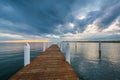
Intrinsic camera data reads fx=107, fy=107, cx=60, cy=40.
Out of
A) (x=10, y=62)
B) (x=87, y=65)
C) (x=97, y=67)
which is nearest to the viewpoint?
(x=97, y=67)

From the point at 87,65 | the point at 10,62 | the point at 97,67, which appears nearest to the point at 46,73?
the point at 97,67

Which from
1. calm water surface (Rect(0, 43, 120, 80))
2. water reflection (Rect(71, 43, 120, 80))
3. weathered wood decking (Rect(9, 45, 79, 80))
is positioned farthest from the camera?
calm water surface (Rect(0, 43, 120, 80))

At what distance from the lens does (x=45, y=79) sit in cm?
462

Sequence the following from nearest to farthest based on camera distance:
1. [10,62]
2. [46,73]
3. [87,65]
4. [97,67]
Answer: [46,73] → [97,67] → [87,65] → [10,62]

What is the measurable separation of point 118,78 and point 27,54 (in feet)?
34.0

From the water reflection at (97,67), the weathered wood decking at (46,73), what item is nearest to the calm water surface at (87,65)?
the water reflection at (97,67)

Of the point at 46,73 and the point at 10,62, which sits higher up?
the point at 46,73

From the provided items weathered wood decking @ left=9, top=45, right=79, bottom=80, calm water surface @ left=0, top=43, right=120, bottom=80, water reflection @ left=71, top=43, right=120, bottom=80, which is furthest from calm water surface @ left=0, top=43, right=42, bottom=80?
water reflection @ left=71, top=43, right=120, bottom=80

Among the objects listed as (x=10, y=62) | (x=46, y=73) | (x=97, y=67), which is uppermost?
(x=46, y=73)

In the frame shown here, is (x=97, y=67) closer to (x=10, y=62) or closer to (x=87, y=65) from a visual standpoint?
(x=87, y=65)

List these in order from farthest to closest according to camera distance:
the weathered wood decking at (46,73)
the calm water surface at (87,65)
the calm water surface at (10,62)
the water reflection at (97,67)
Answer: the calm water surface at (10,62), the calm water surface at (87,65), the water reflection at (97,67), the weathered wood decking at (46,73)

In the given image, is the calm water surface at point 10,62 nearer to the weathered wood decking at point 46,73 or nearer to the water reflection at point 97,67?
the weathered wood decking at point 46,73

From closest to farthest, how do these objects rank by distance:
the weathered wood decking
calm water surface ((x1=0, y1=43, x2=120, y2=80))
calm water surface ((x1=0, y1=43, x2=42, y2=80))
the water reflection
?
the weathered wood decking < the water reflection < calm water surface ((x1=0, y1=43, x2=120, y2=80)) < calm water surface ((x1=0, y1=43, x2=42, y2=80))

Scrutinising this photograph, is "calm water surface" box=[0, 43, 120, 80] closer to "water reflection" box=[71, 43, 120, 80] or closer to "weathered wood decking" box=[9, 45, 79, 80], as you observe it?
"water reflection" box=[71, 43, 120, 80]
